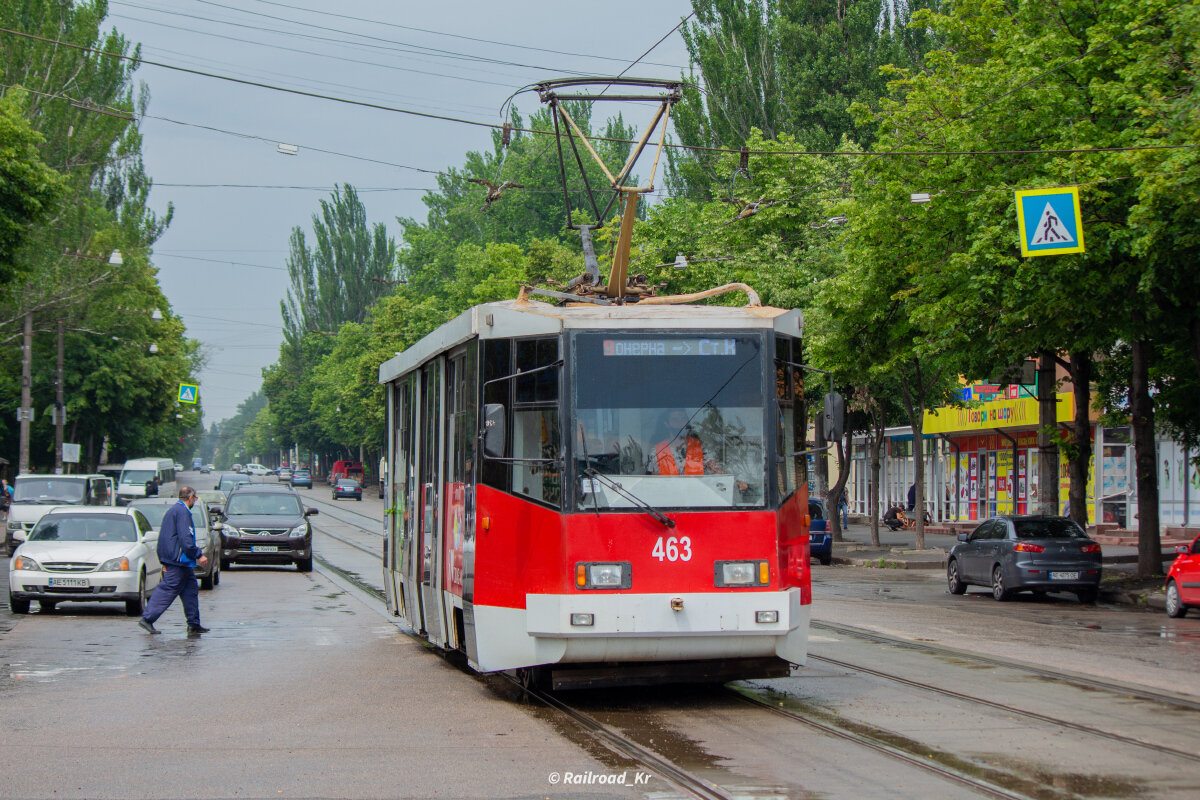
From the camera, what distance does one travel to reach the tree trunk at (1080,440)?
83.9 ft

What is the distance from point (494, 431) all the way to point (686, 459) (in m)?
1.42

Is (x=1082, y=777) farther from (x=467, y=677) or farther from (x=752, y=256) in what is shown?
(x=752, y=256)

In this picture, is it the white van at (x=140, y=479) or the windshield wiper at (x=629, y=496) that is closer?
the windshield wiper at (x=629, y=496)

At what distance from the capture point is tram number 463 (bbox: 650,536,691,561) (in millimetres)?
9758

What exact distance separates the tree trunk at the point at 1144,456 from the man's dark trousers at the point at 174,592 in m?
15.8

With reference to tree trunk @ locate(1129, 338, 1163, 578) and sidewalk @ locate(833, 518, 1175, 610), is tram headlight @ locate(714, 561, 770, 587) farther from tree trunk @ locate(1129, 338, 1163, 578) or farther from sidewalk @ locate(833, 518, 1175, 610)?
tree trunk @ locate(1129, 338, 1163, 578)

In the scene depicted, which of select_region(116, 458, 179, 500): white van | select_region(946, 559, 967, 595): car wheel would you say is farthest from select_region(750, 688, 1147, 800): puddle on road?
select_region(116, 458, 179, 500): white van

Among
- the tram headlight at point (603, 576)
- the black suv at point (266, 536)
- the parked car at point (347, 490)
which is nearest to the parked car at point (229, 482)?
the parked car at point (347, 490)

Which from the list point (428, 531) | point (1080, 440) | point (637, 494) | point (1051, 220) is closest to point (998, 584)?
point (1080, 440)

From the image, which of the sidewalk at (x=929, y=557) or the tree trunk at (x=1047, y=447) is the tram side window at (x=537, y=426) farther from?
the tree trunk at (x=1047, y=447)

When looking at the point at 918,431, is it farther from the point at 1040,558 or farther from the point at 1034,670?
the point at 1034,670

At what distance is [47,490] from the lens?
34094 millimetres

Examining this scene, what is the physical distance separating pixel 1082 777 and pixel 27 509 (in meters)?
30.1

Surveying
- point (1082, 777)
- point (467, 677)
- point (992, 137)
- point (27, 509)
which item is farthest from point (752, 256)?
point (1082, 777)
